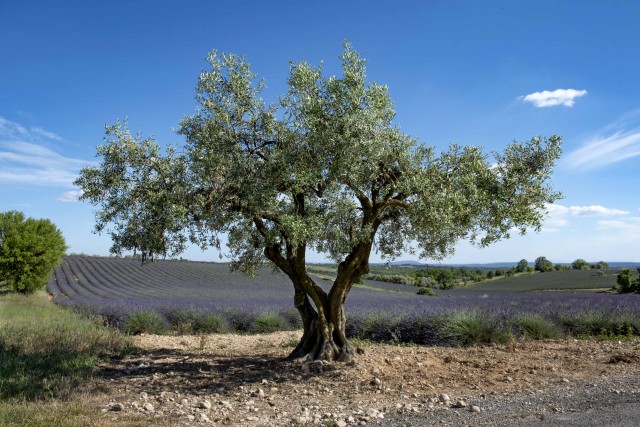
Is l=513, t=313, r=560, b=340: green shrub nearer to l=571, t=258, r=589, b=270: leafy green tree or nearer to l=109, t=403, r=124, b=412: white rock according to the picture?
l=109, t=403, r=124, b=412: white rock

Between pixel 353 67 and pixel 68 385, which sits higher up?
pixel 353 67

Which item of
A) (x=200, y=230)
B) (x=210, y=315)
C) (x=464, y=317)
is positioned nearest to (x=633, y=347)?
(x=464, y=317)

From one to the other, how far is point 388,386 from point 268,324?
9.93 metres

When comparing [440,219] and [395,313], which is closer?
[440,219]

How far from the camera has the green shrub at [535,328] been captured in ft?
45.9

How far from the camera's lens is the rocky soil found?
724cm

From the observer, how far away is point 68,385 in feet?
29.4

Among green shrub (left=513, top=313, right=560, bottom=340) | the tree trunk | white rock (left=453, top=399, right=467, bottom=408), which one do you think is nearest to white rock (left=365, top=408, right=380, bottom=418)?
white rock (left=453, top=399, right=467, bottom=408)

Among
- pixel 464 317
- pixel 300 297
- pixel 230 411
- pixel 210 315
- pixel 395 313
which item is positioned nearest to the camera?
pixel 230 411

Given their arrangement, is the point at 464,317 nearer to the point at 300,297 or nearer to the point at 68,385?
the point at 300,297

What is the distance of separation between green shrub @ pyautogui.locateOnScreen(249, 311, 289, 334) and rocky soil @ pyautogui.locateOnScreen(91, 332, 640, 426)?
5529 mm

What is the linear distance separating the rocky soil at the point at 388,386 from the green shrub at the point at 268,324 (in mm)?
5529

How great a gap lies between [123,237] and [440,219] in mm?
6224

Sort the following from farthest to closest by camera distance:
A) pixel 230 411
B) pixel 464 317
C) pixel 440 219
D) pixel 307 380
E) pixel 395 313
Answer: pixel 395 313, pixel 464 317, pixel 307 380, pixel 440 219, pixel 230 411
